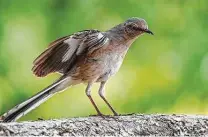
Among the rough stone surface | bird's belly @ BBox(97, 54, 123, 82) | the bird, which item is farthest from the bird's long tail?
the rough stone surface

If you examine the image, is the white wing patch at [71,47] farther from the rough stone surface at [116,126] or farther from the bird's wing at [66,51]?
the rough stone surface at [116,126]

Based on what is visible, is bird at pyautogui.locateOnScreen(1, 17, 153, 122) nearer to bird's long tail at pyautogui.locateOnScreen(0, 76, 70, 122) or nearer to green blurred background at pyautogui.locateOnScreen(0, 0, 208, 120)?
bird's long tail at pyautogui.locateOnScreen(0, 76, 70, 122)

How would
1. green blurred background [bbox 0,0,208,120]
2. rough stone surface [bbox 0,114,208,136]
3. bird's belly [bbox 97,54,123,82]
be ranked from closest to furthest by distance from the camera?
rough stone surface [bbox 0,114,208,136] → bird's belly [bbox 97,54,123,82] → green blurred background [bbox 0,0,208,120]

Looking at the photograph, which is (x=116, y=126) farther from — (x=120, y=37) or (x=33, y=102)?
(x=120, y=37)

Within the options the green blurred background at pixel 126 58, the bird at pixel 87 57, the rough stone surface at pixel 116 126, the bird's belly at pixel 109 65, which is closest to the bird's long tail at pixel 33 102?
the bird at pixel 87 57

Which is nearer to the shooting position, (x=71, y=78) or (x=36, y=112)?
(x=71, y=78)

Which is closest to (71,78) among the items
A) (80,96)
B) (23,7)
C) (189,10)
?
(80,96)

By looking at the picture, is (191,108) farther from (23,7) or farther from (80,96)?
(23,7)
